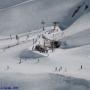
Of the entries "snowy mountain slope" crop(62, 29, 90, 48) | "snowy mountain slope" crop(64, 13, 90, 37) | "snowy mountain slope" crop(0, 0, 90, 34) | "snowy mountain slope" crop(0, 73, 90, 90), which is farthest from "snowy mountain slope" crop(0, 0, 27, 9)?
"snowy mountain slope" crop(0, 73, 90, 90)

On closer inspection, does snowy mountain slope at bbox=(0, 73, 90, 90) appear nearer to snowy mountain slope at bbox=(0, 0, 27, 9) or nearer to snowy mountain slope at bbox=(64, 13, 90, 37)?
snowy mountain slope at bbox=(64, 13, 90, 37)

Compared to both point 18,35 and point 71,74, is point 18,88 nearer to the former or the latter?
point 71,74

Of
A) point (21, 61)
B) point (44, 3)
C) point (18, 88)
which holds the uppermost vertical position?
point (44, 3)

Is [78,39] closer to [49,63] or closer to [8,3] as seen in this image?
[49,63]

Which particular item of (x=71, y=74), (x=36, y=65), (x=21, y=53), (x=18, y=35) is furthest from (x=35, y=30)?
(x=71, y=74)

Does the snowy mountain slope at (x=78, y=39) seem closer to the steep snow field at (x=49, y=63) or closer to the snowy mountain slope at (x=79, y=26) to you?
the steep snow field at (x=49, y=63)

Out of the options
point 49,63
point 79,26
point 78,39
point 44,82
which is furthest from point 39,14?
point 44,82

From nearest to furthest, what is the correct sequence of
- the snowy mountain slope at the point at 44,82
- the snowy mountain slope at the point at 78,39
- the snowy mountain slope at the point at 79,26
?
the snowy mountain slope at the point at 44,82 < the snowy mountain slope at the point at 78,39 < the snowy mountain slope at the point at 79,26

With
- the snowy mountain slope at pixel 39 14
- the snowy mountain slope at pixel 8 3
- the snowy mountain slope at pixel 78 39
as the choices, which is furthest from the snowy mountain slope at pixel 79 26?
the snowy mountain slope at pixel 8 3
